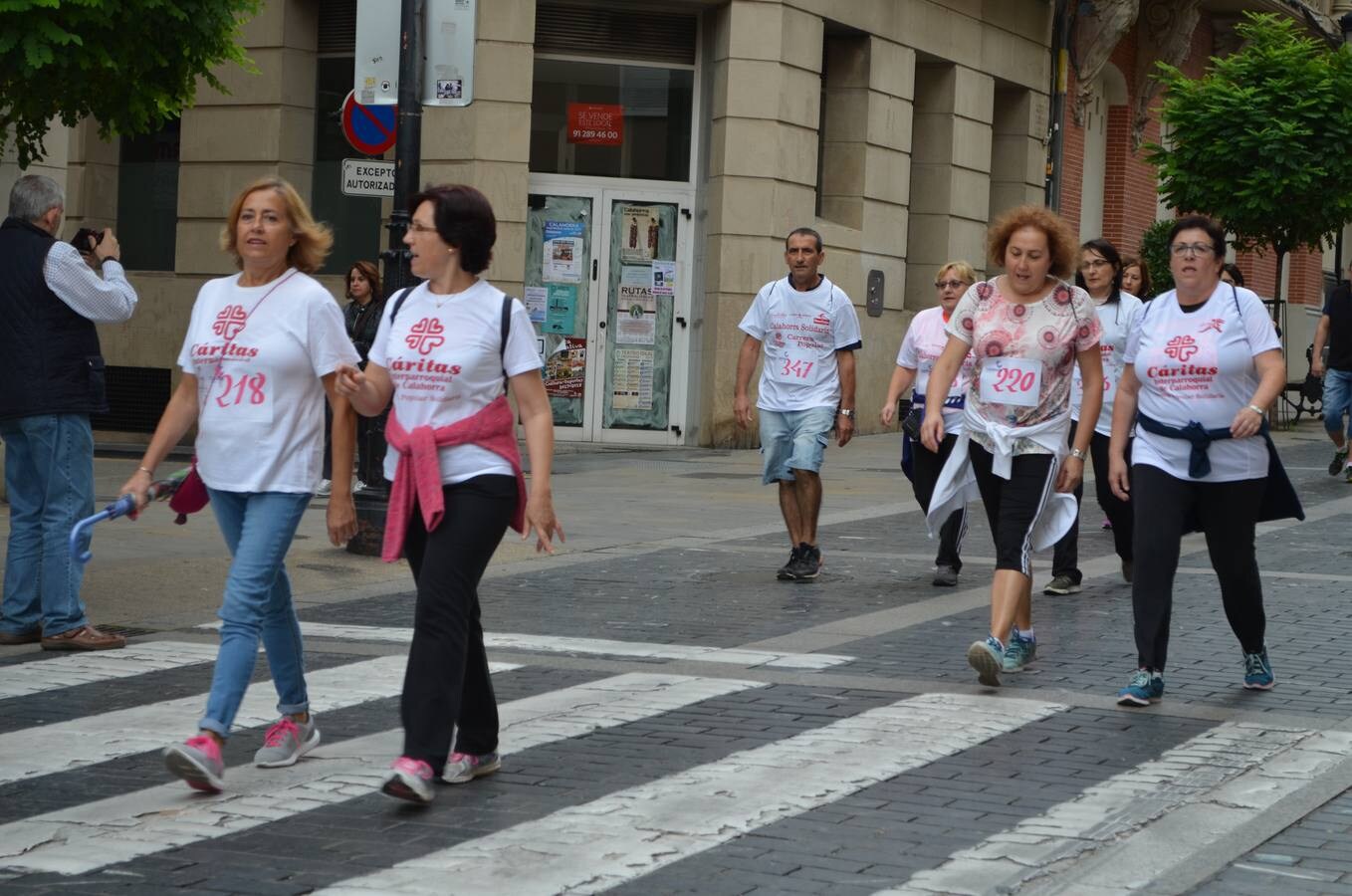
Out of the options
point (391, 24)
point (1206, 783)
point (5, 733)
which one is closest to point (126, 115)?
point (391, 24)

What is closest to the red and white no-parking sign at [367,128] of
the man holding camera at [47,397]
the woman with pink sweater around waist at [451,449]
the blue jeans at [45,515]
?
the man holding camera at [47,397]

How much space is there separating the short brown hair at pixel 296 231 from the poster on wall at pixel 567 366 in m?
14.8

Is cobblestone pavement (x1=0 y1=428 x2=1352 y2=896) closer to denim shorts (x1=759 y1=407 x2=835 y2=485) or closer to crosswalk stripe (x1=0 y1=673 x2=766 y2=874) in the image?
crosswalk stripe (x1=0 y1=673 x2=766 y2=874)

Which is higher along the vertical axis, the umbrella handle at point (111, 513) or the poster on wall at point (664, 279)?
the poster on wall at point (664, 279)

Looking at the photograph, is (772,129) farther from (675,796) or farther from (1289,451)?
(675,796)

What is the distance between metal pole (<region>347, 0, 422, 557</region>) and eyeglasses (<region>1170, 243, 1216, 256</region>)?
5.22m

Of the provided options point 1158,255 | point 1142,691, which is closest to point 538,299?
point 1158,255

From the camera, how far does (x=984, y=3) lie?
83.3 ft

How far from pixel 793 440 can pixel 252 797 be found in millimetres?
5855

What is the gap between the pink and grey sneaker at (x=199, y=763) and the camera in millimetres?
5781

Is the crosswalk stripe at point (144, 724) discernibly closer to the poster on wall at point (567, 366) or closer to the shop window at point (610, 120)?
the poster on wall at point (567, 366)

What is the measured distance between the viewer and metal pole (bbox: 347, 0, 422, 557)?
1185cm

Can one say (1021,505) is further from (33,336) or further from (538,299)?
(538,299)

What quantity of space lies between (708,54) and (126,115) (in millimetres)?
9172
